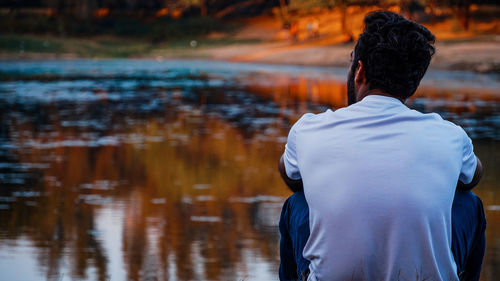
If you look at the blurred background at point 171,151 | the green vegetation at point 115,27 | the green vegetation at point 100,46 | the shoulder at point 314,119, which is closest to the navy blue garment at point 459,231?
the shoulder at point 314,119

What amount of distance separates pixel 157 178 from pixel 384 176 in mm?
5966

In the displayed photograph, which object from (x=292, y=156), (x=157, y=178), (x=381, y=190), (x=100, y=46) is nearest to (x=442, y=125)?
(x=381, y=190)

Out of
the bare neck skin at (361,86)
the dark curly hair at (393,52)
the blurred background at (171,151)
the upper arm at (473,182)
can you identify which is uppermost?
the dark curly hair at (393,52)

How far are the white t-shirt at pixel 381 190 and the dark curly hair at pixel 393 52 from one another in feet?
0.33

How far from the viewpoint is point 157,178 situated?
27.6 ft

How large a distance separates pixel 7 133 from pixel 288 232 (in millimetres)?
9902

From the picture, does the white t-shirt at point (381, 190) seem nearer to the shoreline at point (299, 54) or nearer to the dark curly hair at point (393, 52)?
the dark curly hair at point (393, 52)

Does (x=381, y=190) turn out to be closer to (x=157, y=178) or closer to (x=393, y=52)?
(x=393, y=52)

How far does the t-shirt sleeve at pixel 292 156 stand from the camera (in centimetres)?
279

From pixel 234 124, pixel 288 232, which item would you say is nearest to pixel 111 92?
pixel 234 124

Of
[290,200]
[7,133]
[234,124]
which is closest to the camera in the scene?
[290,200]

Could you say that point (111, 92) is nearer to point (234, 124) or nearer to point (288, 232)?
point (234, 124)

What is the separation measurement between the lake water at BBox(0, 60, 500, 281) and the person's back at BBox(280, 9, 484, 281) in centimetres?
241

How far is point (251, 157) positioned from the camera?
32.2 ft
